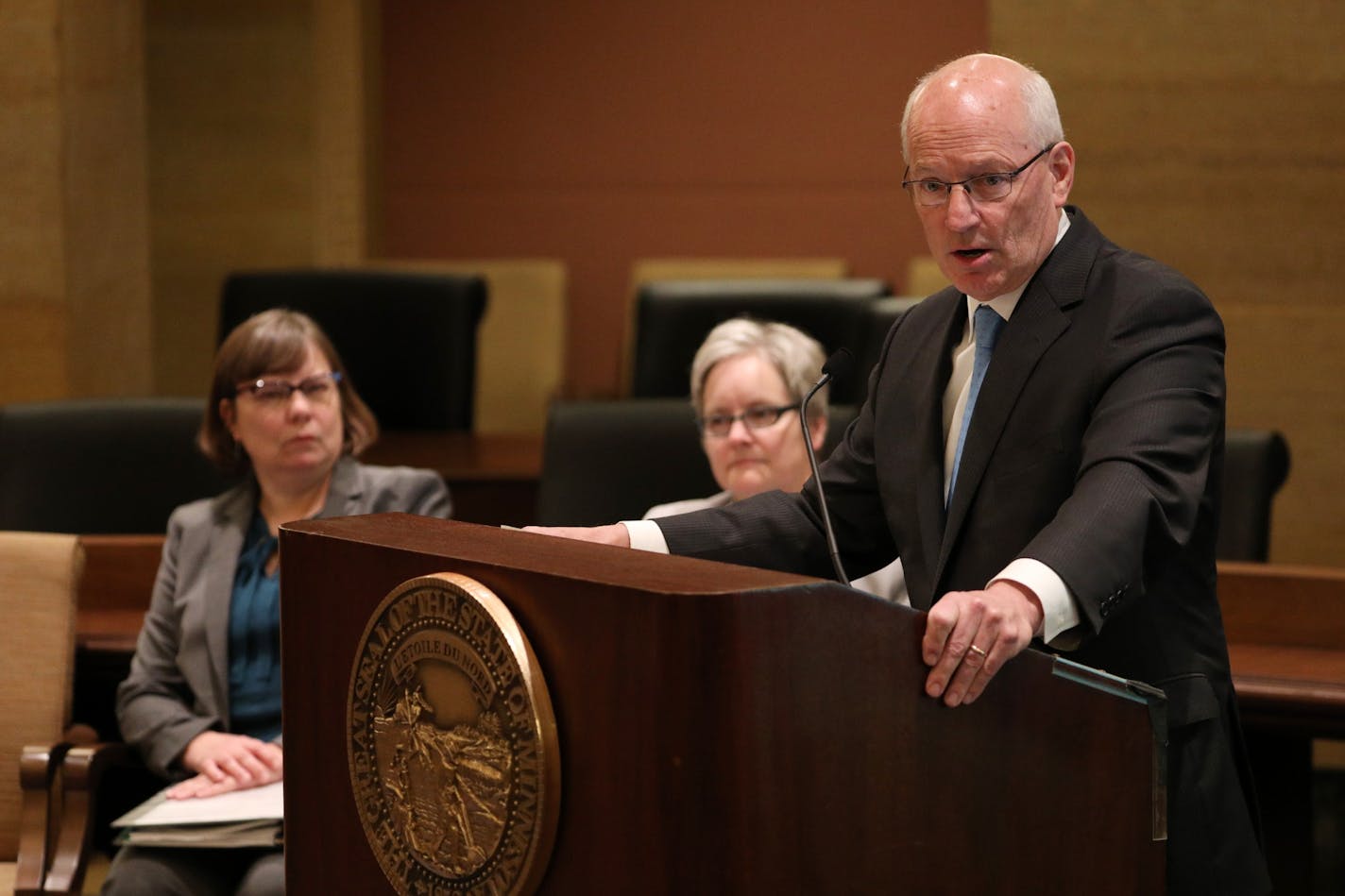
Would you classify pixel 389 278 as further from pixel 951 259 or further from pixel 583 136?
pixel 951 259

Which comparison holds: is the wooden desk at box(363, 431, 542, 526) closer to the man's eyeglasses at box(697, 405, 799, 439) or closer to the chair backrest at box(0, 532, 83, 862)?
the man's eyeglasses at box(697, 405, 799, 439)

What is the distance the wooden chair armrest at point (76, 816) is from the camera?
246 centimetres

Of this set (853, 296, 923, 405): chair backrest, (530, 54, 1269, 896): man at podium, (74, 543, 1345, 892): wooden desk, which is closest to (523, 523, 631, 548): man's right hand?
(530, 54, 1269, 896): man at podium

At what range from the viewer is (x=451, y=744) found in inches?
49.3

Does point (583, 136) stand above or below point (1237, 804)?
above

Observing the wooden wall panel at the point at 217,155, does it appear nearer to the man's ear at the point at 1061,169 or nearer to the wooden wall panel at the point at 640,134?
the wooden wall panel at the point at 640,134

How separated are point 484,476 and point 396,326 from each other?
714 millimetres

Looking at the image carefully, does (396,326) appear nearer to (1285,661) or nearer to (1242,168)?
(1242,168)

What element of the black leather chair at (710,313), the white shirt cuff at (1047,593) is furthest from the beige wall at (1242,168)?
the white shirt cuff at (1047,593)

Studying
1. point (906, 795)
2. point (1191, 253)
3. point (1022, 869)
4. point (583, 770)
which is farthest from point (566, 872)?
point (1191, 253)

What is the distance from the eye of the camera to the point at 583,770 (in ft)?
A: 3.85

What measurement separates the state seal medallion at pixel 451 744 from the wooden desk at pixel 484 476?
7.57 feet

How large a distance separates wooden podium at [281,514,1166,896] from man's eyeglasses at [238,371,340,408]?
1.42m

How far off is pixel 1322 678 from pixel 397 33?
4.47 metres
